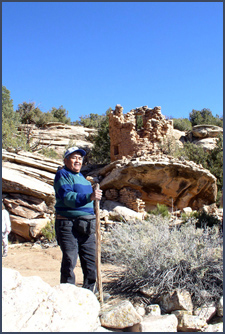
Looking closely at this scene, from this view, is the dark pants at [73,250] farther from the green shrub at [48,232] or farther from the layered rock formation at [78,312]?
the green shrub at [48,232]

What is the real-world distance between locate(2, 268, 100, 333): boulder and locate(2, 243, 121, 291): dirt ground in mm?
2034

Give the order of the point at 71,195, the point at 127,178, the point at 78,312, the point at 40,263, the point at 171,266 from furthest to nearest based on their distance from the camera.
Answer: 1. the point at 127,178
2. the point at 40,263
3. the point at 171,266
4. the point at 71,195
5. the point at 78,312

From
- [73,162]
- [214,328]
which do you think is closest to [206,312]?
[214,328]

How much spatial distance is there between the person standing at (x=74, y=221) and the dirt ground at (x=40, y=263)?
140cm

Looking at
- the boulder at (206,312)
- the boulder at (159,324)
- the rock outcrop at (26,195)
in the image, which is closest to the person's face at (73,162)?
the boulder at (159,324)

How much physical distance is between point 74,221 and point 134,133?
420 inches

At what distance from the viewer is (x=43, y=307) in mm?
2543

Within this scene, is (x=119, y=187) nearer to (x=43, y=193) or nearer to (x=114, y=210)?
(x=114, y=210)

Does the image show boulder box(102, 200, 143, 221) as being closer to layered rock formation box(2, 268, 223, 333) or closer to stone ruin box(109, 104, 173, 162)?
stone ruin box(109, 104, 173, 162)

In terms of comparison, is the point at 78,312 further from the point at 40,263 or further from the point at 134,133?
the point at 134,133

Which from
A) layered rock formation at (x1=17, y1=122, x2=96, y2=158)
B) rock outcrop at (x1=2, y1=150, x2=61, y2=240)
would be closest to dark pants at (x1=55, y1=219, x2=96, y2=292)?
rock outcrop at (x1=2, y1=150, x2=61, y2=240)

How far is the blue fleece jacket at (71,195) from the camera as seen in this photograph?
3.38 meters

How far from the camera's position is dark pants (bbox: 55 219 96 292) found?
11.3 feet

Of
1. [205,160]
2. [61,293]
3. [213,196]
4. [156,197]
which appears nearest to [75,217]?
[61,293]
